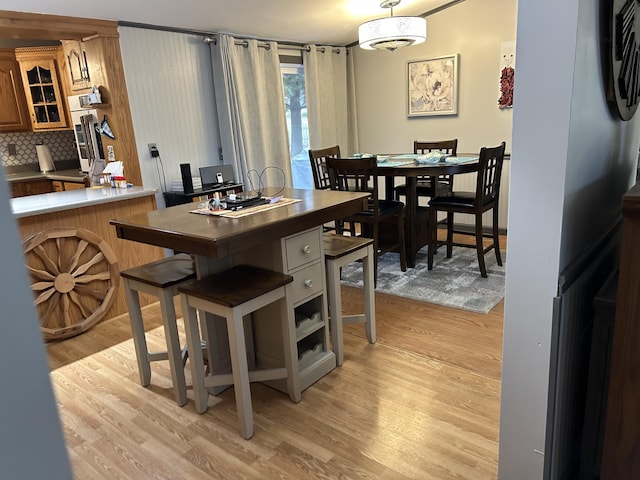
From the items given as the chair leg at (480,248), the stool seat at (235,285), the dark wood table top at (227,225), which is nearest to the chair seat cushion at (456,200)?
the chair leg at (480,248)

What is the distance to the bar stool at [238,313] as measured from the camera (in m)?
1.84

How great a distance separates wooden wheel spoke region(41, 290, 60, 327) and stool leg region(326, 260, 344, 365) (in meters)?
1.74

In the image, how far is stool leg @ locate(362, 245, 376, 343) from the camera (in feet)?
8.44

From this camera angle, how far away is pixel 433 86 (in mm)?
5012

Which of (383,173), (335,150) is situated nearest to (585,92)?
(383,173)

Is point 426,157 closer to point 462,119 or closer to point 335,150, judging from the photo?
point 335,150

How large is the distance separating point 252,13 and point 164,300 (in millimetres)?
2858

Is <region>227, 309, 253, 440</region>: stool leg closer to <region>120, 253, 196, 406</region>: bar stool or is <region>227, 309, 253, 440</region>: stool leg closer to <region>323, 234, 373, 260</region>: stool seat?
<region>120, 253, 196, 406</region>: bar stool

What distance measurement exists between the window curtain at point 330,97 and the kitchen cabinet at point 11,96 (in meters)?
3.01

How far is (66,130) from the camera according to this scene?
527 cm

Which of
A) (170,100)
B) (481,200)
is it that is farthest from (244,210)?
(170,100)

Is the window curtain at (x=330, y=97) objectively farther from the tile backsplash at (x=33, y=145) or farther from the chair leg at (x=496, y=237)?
the tile backsplash at (x=33, y=145)

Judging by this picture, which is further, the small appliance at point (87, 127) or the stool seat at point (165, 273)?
the small appliance at point (87, 127)

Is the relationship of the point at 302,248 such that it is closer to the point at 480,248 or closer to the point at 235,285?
the point at 235,285
